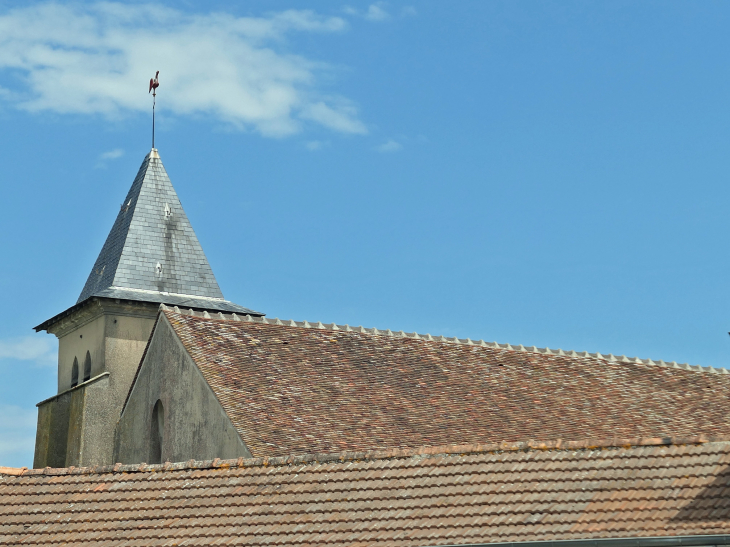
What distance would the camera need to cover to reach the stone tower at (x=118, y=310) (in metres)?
30.9

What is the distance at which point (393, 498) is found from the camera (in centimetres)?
1544

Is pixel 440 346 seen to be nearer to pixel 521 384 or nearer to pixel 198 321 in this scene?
pixel 521 384

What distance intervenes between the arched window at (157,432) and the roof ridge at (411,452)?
29.2 feet

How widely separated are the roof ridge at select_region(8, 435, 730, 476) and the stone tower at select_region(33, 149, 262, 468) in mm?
12431

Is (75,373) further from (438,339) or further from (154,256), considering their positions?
(438,339)

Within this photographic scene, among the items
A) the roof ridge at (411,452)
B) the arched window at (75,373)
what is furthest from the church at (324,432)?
the arched window at (75,373)

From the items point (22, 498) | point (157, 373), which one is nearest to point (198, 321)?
point (157, 373)

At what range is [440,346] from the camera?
27484 mm

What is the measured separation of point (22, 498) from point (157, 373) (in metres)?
9.76

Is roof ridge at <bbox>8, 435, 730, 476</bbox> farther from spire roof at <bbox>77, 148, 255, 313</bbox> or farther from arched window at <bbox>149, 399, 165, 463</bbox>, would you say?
spire roof at <bbox>77, 148, 255, 313</bbox>

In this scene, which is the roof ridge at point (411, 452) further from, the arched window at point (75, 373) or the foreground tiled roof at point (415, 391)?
the arched window at point (75, 373)

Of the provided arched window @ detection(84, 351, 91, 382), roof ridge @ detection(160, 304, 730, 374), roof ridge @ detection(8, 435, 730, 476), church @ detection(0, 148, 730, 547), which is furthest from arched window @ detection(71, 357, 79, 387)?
roof ridge @ detection(8, 435, 730, 476)

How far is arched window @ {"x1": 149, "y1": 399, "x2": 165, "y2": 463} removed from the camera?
87.5 feet

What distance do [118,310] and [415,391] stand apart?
35.5 ft
